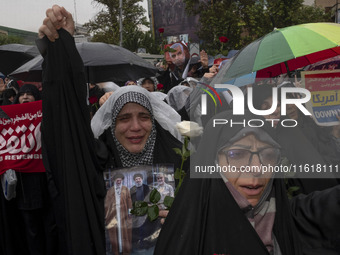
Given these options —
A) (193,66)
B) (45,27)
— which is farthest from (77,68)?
(193,66)

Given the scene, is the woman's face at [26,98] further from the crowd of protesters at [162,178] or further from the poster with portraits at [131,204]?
the poster with portraits at [131,204]

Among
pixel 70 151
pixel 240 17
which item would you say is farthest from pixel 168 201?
pixel 240 17

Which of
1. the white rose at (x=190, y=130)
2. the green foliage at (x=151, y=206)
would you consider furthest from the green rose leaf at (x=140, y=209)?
the white rose at (x=190, y=130)

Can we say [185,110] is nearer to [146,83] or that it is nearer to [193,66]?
[146,83]

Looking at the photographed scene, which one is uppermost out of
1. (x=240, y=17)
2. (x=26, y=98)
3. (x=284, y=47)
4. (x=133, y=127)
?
(x=240, y=17)

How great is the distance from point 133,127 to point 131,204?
1.61 feet

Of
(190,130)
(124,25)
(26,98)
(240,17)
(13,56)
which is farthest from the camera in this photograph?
(124,25)

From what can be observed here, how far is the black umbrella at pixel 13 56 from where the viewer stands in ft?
21.3

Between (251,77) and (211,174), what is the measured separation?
2250 mm

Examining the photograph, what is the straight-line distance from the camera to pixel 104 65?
5.13 metres

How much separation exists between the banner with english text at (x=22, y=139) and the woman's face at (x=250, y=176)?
2.40m

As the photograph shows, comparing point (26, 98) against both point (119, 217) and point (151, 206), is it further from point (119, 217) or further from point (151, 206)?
point (151, 206)

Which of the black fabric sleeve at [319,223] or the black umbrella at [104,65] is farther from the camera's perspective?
the black umbrella at [104,65]

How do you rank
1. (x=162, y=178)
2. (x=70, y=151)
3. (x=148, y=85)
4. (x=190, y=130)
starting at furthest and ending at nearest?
1. (x=148, y=85)
2. (x=162, y=178)
3. (x=70, y=151)
4. (x=190, y=130)
